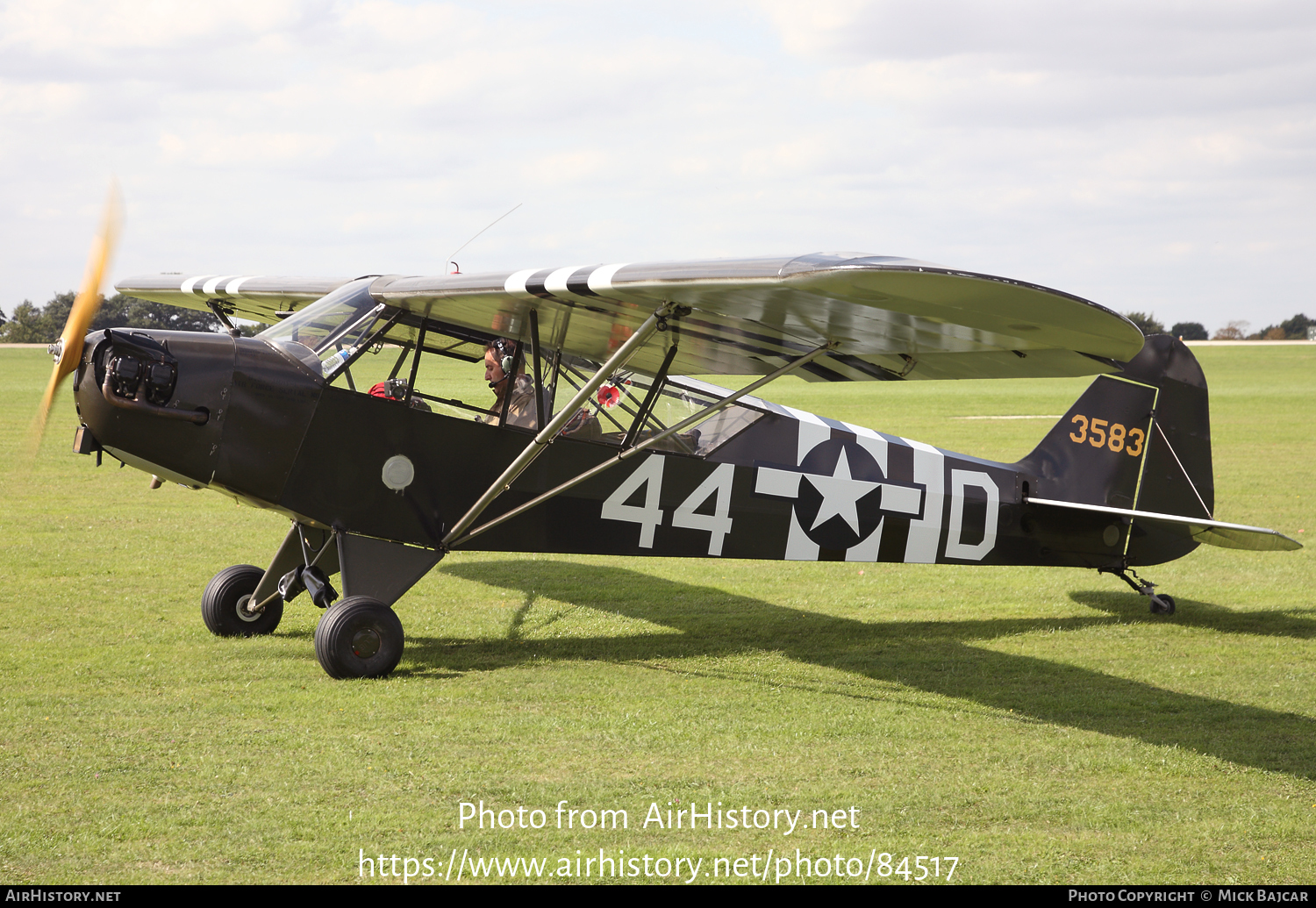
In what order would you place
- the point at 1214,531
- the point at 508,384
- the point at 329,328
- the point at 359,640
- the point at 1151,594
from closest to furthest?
the point at 359,640, the point at 329,328, the point at 508,384, the point at 1214,531, the point at 1151,594

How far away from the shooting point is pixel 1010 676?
7336 mm

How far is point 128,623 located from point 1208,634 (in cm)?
826

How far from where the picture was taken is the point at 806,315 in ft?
19.0

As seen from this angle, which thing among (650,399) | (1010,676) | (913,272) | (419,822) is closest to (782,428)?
(650,399)

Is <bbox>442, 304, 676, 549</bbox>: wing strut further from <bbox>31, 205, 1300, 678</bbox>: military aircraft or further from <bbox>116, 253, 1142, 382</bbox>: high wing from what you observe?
<bbox>116, 253, 1142, 382</bbox>: high wing

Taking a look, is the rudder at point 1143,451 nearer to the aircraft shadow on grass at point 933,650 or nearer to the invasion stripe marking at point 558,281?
the aircraft shadow on grass at point 933,650

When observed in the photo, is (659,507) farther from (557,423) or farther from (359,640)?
(359,640)

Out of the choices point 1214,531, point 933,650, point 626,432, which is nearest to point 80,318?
point 626,432

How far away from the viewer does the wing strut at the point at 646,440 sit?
265 inches

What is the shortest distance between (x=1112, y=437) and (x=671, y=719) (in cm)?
508

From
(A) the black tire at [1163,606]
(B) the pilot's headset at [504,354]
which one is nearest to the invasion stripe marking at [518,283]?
(B) the pilot's headset at [504,354]

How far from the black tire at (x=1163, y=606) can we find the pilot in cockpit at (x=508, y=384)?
547cm
